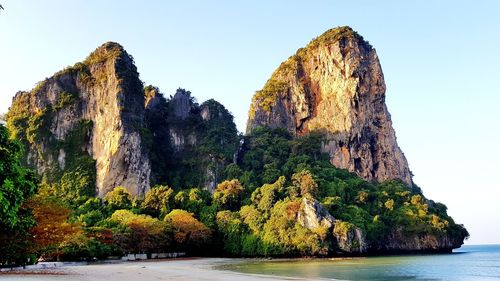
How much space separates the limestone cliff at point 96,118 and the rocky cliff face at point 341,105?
34395 millimetres

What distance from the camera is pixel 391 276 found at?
112ft

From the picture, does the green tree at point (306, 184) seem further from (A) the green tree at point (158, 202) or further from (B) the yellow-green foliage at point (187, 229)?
(A) the green tree at point (158, 202)

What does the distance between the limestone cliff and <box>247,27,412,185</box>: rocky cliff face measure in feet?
113

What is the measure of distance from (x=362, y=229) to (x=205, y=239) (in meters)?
22.1

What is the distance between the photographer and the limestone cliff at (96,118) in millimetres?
83562

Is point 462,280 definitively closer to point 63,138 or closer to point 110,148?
point 110,148

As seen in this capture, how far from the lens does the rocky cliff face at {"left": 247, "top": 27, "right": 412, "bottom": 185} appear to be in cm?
10800

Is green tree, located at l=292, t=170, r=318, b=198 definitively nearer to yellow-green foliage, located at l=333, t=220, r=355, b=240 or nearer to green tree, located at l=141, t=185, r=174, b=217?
yellow-green foliage, located at l=333, t=220, r=355, b=240

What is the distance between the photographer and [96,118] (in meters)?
89.4

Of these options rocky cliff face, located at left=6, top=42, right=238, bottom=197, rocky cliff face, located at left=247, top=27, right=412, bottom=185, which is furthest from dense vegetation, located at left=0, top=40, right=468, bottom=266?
rocky cliff face, located at left=247, top=27, right=412, bottom=185

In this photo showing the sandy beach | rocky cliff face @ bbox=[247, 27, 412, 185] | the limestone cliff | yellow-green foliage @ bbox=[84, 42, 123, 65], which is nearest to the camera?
the sandy beach

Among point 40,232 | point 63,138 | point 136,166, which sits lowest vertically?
point 40,232

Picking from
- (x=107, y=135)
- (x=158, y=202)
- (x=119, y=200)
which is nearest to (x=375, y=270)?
(x=158, y=202)

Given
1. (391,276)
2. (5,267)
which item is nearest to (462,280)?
(391,276)
